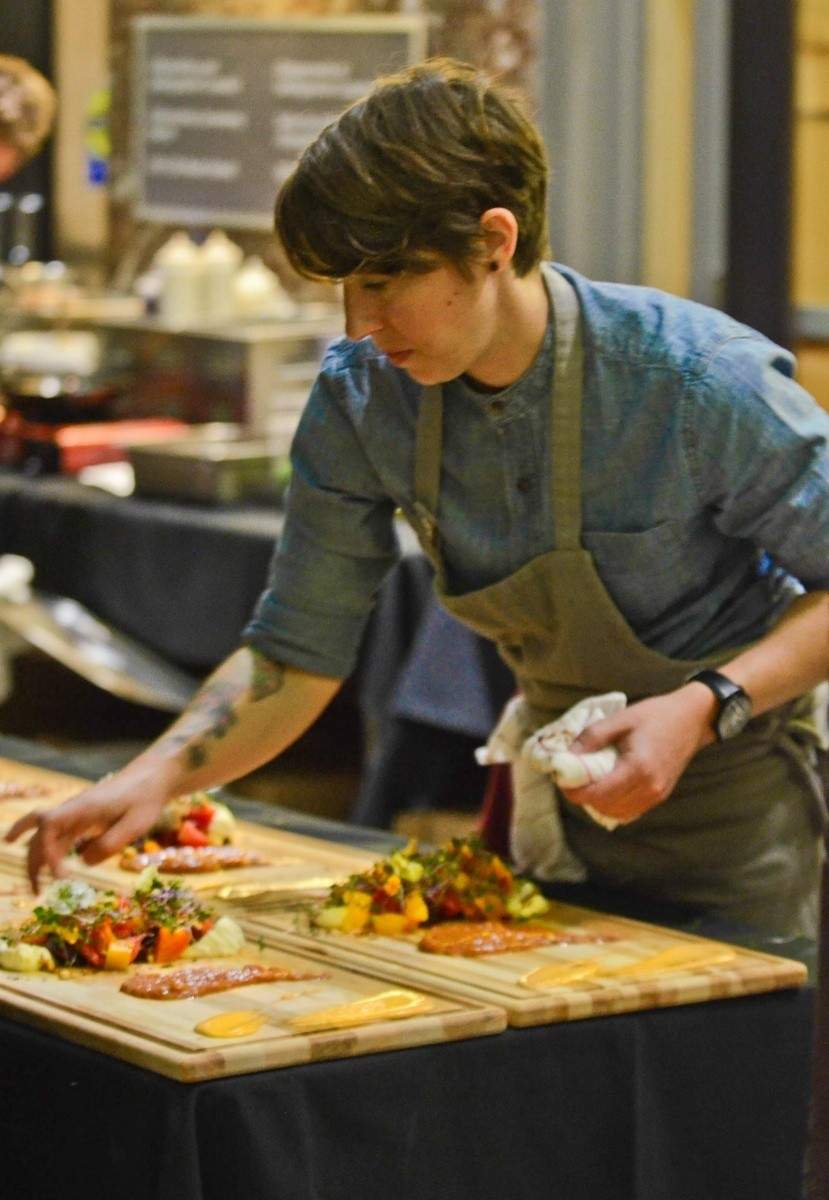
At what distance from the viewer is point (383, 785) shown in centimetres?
474

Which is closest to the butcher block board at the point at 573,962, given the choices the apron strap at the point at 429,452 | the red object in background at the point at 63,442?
the apron strap at the point at 429,452

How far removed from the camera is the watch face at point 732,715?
2330 millimetres

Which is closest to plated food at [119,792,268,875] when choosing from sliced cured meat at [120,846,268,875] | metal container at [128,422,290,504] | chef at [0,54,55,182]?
sliced cured meat at [120,846,268,875]

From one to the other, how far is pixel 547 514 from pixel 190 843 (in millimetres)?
655

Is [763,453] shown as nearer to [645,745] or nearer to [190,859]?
[645,745]

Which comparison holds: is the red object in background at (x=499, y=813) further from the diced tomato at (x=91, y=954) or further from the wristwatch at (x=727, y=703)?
the diced tomato at (x=91, y=954)

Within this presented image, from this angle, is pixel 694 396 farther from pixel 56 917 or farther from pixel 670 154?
pixel 670 154

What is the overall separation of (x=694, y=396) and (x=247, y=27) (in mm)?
5472

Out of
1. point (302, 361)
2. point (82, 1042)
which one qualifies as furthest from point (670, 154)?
point (82, 1042)

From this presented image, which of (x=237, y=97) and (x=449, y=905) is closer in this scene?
(x=449, y=905)

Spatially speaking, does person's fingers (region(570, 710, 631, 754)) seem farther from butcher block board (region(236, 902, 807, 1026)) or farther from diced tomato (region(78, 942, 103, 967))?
diced tomato (region(78, 942, 103, 967))

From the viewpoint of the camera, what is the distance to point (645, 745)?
2246 mm

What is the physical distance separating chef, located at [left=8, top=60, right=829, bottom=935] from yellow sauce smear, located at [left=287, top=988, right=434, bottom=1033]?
0.93 feet

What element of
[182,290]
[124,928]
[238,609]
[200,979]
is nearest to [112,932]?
[124,928]
